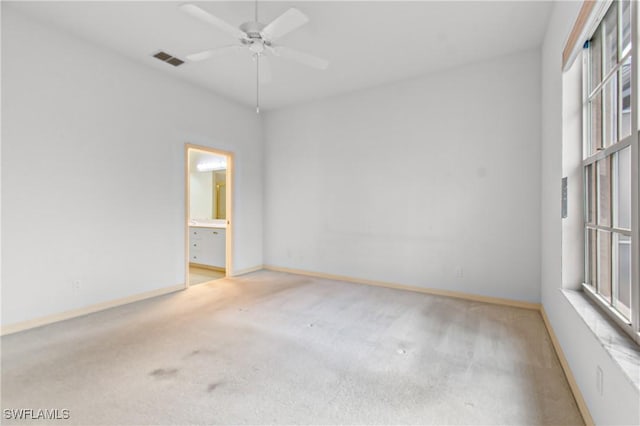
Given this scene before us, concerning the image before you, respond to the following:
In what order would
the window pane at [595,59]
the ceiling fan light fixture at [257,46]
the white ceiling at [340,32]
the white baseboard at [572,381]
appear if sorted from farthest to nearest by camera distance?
1. the white ceiling at [340,32]
2. the ceiling fan light fixture at [257,46]
3. the window pane at [595,59]
4. the white baseboard at [572,381]

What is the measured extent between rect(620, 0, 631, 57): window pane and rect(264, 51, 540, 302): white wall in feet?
6.94

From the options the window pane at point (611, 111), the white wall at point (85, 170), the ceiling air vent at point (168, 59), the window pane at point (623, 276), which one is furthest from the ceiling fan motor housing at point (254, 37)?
the window pane at point (623, 276)

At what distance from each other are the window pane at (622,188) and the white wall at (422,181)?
2.00m

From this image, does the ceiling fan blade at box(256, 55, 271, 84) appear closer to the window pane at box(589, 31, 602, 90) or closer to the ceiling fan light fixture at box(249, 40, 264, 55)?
the ceiling fan light fixture at box(249, 40, 264, 55)

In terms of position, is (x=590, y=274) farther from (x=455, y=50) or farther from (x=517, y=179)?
(x=455, y=50)

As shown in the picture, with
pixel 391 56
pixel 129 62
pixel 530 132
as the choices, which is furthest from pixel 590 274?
pixel 129 62

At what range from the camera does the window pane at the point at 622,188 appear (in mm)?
1530

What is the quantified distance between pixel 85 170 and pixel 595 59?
4614mm

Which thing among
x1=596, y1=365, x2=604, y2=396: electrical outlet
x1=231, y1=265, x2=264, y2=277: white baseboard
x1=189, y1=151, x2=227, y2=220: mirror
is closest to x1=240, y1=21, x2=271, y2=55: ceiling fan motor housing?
x1=596, y1=365, x2=604, y2=396: electrical outlet

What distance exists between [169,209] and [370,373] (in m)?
3.40

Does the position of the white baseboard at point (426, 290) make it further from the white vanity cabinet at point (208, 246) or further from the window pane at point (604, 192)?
the window pane at point (604, 192)

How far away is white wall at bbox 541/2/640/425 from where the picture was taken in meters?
1.26

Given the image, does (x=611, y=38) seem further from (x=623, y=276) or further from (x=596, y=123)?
(x=623, y=276)

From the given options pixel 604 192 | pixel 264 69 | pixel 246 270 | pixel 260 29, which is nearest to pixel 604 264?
pixel 604 192
